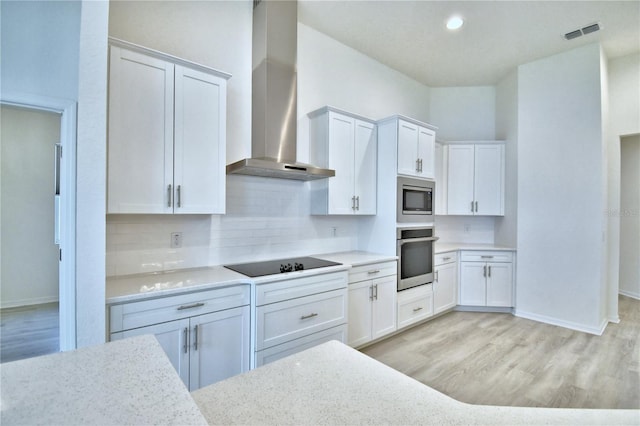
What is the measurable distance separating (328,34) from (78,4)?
2.39 m

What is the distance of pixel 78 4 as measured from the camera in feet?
6.41

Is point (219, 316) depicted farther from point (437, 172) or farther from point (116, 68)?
point (437, 172)

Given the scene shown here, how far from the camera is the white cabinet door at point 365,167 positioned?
136 inches

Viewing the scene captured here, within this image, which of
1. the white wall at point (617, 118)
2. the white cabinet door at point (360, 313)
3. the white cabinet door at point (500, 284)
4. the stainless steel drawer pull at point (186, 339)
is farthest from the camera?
the white cabinet door at point (500, 284)

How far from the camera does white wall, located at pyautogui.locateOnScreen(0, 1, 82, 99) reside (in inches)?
72.4

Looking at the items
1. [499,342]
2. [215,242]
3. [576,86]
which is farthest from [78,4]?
[576,86]

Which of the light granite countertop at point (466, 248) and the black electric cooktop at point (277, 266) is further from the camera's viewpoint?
the light granite countertop at point (466, 248)

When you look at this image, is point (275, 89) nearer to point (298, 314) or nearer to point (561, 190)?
point (298, 314)

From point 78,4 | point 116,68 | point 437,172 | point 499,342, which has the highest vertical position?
point 78,4

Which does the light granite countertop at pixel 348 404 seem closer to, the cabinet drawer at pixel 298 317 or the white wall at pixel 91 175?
the white wall at pixel 91 175

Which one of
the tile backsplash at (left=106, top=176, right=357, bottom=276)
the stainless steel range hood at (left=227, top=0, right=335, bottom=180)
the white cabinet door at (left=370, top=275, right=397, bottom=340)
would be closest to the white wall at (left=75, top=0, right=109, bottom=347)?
the tile backsplash at (left=106, top=176, right=357, bottom=276)

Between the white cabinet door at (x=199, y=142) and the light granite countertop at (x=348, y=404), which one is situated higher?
the white cabinet door at (x=199, y=142)

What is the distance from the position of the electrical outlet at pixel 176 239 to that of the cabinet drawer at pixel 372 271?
1532 mm

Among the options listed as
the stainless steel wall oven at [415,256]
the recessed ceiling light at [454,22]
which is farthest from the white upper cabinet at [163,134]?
the recessed ceiling light at [454,22]
